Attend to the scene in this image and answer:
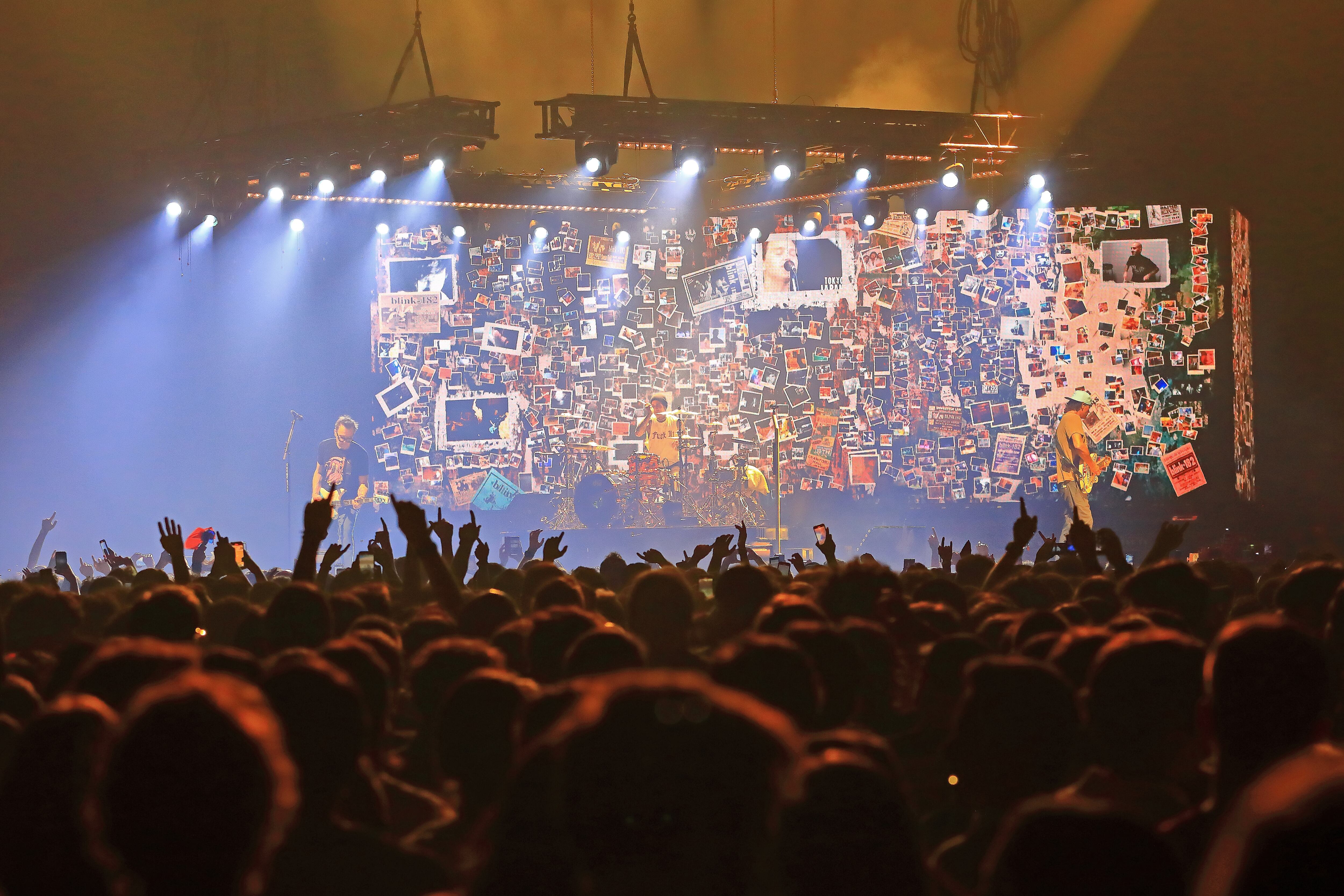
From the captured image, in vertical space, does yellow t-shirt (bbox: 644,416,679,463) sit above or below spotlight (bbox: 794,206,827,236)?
below

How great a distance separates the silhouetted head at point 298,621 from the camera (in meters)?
3.42

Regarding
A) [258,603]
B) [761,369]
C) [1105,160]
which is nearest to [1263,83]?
[1105,160]

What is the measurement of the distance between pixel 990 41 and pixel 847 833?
15548 millimetres

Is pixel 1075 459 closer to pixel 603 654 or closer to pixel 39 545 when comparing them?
pixel 39 545

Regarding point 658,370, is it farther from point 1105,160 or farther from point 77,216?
point 77,216

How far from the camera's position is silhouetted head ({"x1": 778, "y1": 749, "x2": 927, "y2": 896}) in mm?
1422

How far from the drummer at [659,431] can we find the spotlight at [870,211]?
3899 millimetres

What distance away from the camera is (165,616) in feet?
11.3

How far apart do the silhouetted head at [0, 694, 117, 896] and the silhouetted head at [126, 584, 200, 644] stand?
162 centimetres

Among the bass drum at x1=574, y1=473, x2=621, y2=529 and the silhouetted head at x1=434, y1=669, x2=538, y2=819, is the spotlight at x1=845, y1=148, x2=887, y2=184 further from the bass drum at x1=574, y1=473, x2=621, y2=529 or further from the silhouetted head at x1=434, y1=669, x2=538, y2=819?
the silhouetted head at x1=434, y1=669, x2=538, y2=819

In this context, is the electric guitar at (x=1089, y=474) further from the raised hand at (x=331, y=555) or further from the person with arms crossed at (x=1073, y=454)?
the raised hand at (x=331, y=555)

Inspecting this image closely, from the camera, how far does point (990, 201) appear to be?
16.7 metres

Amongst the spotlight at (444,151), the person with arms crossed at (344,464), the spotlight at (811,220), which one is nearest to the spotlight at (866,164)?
the spotlight at (811,220)

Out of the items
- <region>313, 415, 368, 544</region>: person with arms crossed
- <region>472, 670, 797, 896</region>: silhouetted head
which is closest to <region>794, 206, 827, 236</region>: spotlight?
<region>313, 415, 368, 544</region>: person with arms crossed
